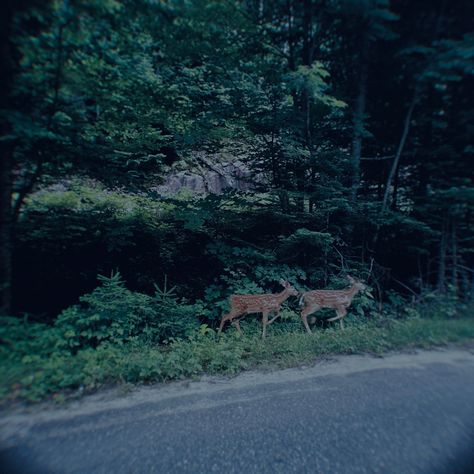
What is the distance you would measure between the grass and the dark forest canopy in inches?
62.3

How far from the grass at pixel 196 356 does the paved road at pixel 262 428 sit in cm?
27

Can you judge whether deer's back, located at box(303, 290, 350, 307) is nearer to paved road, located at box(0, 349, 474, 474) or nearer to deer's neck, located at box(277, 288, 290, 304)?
deer's neck, located at box(277, 288, 290, 304)

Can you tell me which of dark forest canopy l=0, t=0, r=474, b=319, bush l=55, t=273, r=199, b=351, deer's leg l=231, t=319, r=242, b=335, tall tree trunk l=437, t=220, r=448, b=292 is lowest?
deer's leg l=231, t=319, r=242, b=335

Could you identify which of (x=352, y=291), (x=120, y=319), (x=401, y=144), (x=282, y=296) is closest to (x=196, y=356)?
(x=120, y=319)

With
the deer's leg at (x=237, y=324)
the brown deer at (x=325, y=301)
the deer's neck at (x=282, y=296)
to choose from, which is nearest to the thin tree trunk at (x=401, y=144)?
the brown deer at (x=325, y=301)

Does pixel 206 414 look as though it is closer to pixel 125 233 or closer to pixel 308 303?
pixel 308 303

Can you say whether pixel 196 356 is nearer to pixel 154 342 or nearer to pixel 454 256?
pixel 154 342

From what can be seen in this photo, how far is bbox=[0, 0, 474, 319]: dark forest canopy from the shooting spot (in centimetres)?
420

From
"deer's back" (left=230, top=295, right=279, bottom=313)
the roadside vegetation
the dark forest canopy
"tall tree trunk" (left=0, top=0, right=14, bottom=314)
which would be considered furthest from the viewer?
"deer's back" (left=230, top=295, right=279, bottom=313)

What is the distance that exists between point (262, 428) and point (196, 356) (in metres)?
1.50

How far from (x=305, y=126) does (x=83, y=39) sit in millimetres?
4787

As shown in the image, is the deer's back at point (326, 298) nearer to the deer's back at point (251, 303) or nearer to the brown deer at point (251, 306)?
the brown deer at point (251, 306)

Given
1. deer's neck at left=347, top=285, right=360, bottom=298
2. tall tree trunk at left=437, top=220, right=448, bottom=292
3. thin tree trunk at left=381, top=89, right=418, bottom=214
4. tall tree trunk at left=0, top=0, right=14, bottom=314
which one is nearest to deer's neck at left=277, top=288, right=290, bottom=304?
deer's neck at left=347, top=285, right=360, bottom=298

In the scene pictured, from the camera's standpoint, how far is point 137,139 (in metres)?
5.62
